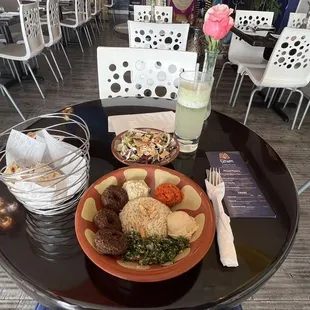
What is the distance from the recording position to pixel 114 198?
59 centimetres

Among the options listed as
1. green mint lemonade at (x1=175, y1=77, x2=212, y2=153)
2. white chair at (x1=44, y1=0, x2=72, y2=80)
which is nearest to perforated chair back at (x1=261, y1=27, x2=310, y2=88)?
green mint lemonade at (x1=175, y1=77, x2=212, y2=153)

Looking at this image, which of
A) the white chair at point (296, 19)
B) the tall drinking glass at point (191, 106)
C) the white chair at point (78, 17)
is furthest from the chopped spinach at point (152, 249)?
the white chair at point (78, 17)

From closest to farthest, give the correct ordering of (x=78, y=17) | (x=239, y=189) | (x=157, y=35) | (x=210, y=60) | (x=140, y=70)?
(x=239, y=189) → (x=210, y=60) → (x=140, y=70) → (x=157, y=35) → (x=78, y=17)

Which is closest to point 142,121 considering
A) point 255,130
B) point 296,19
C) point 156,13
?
point 255,130

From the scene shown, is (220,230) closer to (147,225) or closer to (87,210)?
(147,225)

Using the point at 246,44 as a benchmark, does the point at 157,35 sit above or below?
above

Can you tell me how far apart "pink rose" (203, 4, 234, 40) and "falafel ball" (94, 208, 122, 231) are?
558 millimetres

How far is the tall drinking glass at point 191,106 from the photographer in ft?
2.53

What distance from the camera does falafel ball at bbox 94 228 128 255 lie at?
47 cm

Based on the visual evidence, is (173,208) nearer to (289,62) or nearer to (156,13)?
(289,62)

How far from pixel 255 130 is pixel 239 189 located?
2.01m

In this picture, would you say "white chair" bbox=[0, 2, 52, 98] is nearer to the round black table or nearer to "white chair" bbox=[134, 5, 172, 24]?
"white chair" bbox=[134, 5, 172, 24]

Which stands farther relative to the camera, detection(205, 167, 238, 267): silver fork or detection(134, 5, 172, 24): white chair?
detection(134, 5, 172, 24): white chair

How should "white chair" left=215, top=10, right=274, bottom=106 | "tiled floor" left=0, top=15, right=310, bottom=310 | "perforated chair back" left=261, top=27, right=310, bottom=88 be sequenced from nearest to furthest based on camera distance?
"tiled floor" left=0, top=15, right=310, bottom=310 → "perforated chair back" left=261, top=27, right=310, bottom=88 → "white chair" left=215, top=10, right=274, bottom=106
